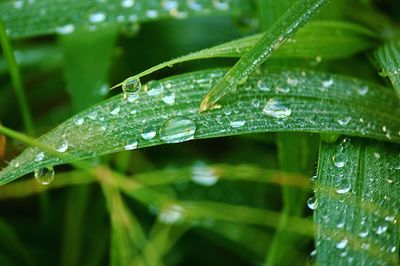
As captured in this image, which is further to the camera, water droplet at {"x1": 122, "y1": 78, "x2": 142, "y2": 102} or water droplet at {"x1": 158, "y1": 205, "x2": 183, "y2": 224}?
water droplet at {"x1": 158, "y1": 205, "x2": 183, "y2": 224}

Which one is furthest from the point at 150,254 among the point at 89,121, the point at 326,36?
the point at 326,36

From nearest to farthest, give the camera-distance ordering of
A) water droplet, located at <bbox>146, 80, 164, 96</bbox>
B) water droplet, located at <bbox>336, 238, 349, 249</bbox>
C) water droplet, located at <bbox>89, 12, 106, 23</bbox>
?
water droplet, located at <bbox>336, 238, 349, 249</bbox> < water droplet, located at <bbox>146, 80, 164, 96</bbox> < water droplet, located at <bbox>89, 12, 106, 23</bbox>

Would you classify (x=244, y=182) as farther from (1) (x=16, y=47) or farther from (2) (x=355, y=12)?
(1) (x=16, y=47)

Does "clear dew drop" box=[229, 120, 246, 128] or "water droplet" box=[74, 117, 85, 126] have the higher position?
"clear dew drop" box=[229, 120, 246, 128]

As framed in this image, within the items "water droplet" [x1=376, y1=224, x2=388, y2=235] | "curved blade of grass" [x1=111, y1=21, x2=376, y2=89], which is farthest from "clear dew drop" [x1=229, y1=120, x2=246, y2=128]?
"water droplet" [x1=376, y1=224, x2=388, y2=235]

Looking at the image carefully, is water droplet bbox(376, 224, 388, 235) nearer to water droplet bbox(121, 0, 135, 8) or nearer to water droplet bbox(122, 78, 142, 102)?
water droplet bbox(122, 78, 142, 102)

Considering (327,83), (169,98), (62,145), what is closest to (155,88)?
(169,98)

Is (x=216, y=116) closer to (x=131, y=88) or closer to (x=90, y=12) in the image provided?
(x=131, y=88)

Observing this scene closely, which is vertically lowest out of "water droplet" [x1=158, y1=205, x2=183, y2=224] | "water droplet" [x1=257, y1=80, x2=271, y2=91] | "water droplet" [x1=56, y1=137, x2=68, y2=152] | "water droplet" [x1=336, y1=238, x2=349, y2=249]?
"water droplet" [x1=336, y1=238, x2=349, y2=249]
